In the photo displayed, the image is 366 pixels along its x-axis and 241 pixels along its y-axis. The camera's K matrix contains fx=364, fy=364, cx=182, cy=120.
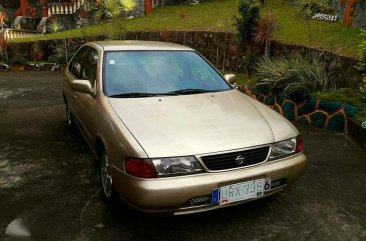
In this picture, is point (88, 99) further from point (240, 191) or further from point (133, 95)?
point (240, 191)

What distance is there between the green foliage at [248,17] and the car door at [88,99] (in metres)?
4.39

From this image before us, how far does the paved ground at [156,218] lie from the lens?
3.10 meters

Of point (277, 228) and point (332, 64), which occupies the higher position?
point (332, 64)

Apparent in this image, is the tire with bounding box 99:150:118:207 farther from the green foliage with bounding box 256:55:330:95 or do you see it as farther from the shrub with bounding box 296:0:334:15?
the shrub with bounding box 296:0:334:15

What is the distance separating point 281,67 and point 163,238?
466cm

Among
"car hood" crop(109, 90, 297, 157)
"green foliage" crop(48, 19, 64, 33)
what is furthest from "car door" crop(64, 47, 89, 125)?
"green foliage" crop(48, 19, 64, 33)

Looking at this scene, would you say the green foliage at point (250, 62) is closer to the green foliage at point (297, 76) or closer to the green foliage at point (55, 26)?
the green foliage at point (297, 76)

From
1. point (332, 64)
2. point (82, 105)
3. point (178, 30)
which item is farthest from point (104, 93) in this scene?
point (178, 30)

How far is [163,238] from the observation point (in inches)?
118

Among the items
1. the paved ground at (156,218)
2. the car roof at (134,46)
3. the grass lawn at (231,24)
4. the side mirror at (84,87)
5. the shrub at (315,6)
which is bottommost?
the paved ground at (156,218)

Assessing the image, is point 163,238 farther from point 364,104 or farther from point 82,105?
point 364,104

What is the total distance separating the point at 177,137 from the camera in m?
2.94

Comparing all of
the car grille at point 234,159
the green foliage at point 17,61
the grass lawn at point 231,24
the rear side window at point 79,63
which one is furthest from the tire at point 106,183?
the green foliage at point 17,61

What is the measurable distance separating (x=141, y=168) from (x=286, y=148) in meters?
1.31
